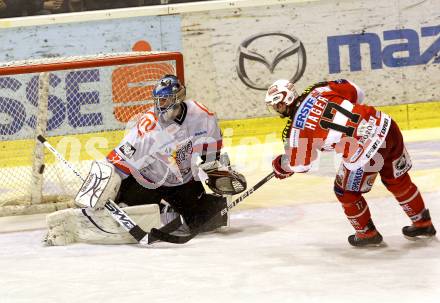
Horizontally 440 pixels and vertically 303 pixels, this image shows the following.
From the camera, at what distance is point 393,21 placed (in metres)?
8.55

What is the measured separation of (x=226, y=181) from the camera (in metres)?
5.25

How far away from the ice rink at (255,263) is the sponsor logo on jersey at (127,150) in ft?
1.66

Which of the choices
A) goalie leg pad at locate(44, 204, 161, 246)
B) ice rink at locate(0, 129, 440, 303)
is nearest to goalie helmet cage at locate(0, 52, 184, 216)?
ice rink at locate(0, 129, 440, 303)

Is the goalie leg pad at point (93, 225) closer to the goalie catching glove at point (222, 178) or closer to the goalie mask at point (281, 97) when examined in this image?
the goalie catching glove at point (222, 178)

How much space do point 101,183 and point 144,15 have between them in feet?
11.6

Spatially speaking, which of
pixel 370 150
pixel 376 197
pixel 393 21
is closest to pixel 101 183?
pixel 370 150

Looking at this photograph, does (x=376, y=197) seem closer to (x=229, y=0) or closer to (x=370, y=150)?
(x=370, y=150)

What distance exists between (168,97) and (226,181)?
1.94 ft

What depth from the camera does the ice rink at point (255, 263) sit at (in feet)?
12.6

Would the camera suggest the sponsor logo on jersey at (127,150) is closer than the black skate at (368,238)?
No

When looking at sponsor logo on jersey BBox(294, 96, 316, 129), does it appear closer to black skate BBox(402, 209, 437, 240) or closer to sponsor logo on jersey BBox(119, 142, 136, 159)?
black skate BBox(402, 209, 437, 240)

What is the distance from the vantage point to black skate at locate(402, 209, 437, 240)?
4641 millimetres

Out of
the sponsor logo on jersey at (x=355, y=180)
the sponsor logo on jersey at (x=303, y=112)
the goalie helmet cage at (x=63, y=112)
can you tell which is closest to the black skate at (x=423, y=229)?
the sponsor logo on jersey at (x=355, y=180)

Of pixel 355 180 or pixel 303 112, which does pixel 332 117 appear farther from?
pixel 355 180
